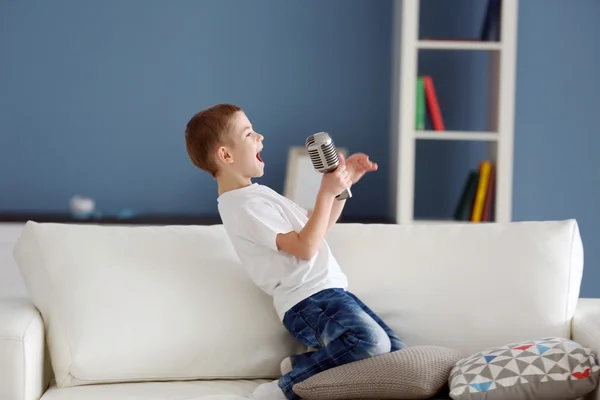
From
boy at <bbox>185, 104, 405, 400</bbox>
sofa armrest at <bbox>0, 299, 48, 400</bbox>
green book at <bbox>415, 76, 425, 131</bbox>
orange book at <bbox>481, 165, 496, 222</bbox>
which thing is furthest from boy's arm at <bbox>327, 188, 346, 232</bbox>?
orange book at <bbox>481, 165, 496, 222</bbox>

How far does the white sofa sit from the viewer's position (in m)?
2.17

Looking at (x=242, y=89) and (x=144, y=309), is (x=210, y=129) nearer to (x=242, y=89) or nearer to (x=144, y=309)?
(x=144, y=309)

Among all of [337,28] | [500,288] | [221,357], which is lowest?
[221,357]

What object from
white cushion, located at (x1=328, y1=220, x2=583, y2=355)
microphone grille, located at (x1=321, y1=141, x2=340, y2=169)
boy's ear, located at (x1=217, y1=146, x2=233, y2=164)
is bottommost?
white cushion, located at (x1=328, y1=220, x2=583, y2=355)

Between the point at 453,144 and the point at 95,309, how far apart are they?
7.98ft

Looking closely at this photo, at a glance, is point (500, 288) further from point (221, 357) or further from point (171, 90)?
point (171, 90)

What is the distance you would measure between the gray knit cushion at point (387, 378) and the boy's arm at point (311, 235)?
30 centimetres

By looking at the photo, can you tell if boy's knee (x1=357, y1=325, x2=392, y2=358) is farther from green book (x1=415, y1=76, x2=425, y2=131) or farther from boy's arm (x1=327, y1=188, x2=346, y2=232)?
green book (x1=415, y1=76, x2=425, y2=131)

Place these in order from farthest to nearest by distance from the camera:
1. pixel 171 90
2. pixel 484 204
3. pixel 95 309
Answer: pixel 171 90
pixel 484 204
pixel 95 309

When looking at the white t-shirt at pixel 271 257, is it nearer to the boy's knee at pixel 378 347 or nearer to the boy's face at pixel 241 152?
the boy's face at pixel 241 152

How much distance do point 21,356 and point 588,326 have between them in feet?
4.25

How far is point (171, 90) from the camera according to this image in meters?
4.20

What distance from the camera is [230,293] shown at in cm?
224

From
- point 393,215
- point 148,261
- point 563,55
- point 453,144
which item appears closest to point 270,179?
point 393,215
